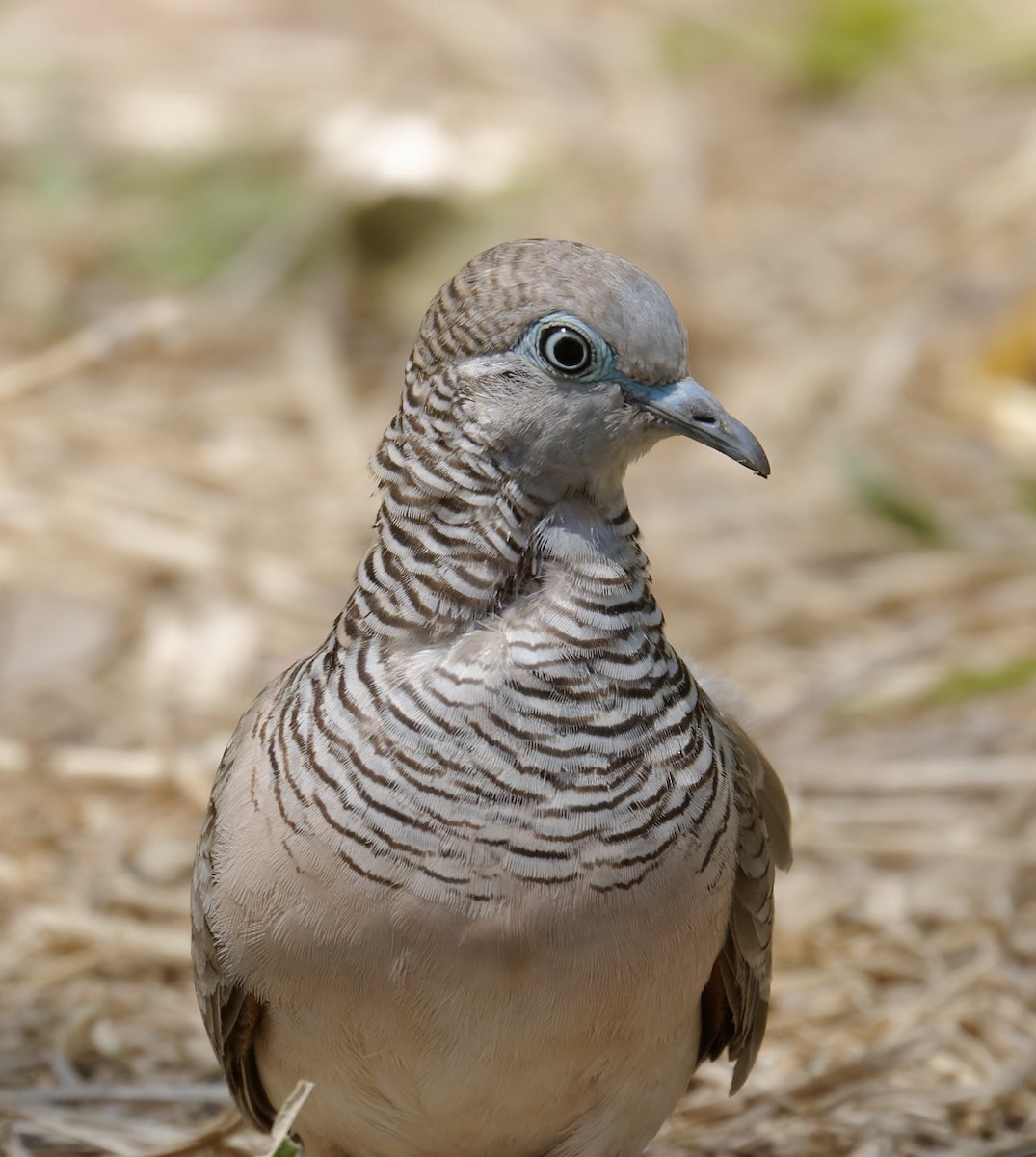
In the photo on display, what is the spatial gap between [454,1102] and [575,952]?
42 cm

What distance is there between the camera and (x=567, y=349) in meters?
2.93

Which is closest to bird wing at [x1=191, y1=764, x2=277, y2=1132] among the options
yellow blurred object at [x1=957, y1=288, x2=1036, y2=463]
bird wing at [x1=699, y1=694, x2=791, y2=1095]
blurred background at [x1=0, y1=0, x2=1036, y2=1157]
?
blurred background at [x1=0, y1=0, x2=1036, y2=1157]

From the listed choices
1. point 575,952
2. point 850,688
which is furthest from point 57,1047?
point 850,688

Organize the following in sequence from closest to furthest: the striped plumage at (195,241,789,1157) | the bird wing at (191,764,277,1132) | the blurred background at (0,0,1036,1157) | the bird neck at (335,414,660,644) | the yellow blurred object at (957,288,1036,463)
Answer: the striped plumage at (195,241,789,1157) → the bird neck at (335,414,660,644) → the bird wing at (191,764,277,1132) → the blurred background at (0,0,1036,1157) → the yellow blurred object at (957,288,1036,463)

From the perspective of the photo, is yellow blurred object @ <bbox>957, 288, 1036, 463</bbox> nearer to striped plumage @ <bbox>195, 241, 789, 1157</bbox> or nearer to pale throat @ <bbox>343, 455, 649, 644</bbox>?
striped plumage @ <bbox>195, 241, 789, 1157</bbox>

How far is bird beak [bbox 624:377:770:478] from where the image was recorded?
292 cm

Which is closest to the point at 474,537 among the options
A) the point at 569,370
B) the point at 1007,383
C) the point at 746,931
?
the point at 569,370

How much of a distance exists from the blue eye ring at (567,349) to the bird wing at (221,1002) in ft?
3.30

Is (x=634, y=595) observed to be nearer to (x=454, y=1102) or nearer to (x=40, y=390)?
(x=454, y=1102)

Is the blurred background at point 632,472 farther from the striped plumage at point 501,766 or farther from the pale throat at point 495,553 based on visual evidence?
the pale throat at point 495,553

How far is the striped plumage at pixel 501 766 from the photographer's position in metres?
2.89

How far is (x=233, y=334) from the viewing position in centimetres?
810

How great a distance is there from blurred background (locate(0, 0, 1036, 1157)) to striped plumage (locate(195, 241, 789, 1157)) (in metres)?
0.83

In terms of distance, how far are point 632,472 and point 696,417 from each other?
4.42m
